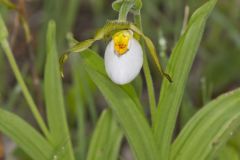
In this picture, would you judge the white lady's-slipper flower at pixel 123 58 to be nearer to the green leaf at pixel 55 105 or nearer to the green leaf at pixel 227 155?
the green leaf at pixel 55 105

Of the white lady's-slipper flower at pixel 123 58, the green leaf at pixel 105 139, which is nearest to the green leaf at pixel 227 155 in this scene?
the green leaf at pixel 105 139

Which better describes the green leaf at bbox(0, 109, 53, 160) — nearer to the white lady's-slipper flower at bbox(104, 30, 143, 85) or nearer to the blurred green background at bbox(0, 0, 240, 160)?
the white lady's-slipper flower at bbox(104, 30, 143, 85)

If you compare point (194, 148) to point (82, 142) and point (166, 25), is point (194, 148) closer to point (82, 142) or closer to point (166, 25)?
point (82, 142)

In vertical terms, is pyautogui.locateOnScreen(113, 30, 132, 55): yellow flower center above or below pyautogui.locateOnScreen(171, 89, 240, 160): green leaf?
above

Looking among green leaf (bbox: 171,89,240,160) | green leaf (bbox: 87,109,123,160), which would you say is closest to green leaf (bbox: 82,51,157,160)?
green leaf (bbox: 171,89,240,160)

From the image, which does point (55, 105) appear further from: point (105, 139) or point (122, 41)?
point (122, 41)

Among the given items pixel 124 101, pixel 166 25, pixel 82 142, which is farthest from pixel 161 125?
pixel 166 25
